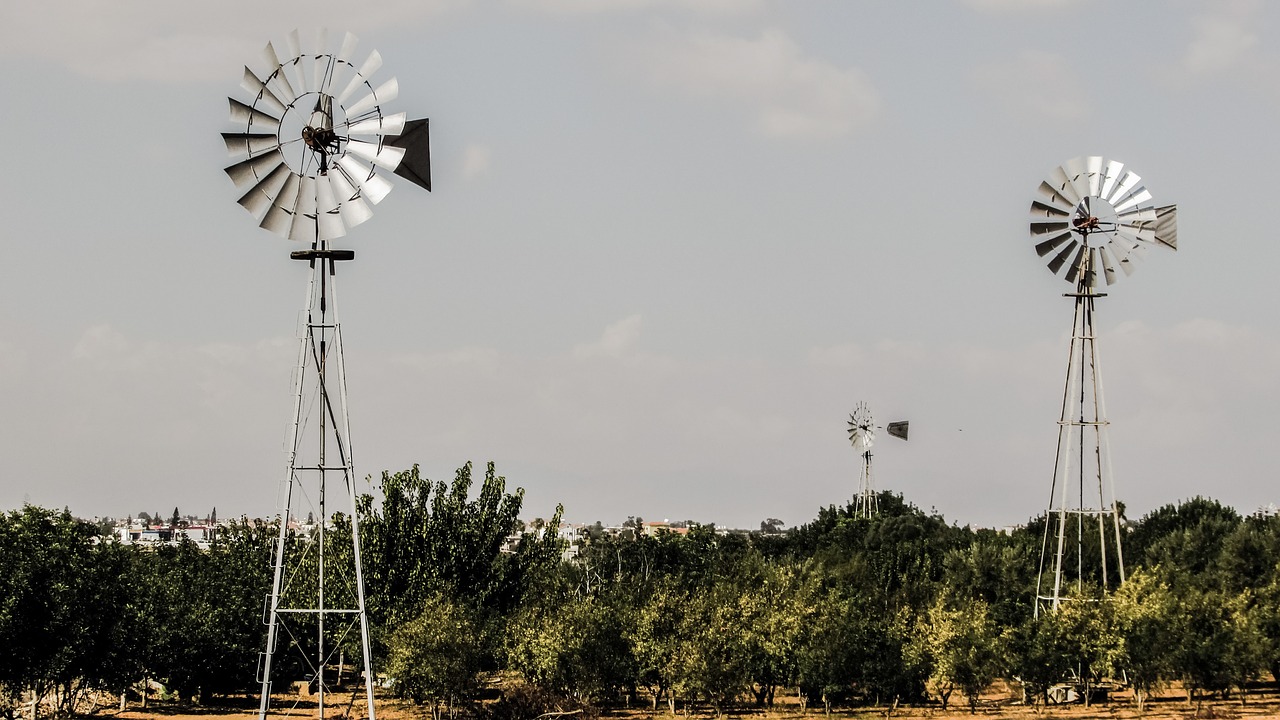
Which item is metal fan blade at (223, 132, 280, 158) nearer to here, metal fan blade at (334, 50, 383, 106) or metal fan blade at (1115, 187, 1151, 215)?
metal fan blade at (334, 50, 383, 106)

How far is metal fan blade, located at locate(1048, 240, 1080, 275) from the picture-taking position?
183 feet

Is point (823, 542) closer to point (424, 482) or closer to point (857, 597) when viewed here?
point (857, 597)

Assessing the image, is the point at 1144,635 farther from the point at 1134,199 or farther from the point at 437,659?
the point at 437,659

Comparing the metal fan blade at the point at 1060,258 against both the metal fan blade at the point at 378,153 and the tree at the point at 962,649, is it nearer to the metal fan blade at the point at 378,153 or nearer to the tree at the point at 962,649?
the tree at the point at 962,649

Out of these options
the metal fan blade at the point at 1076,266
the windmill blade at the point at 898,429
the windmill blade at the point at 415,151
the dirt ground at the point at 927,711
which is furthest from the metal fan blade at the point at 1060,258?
the windmill blade at the point at 898,429

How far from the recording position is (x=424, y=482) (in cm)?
6178

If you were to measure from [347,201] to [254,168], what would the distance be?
2.09m

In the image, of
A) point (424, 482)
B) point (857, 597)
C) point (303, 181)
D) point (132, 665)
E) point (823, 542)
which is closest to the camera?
point (303, 181)

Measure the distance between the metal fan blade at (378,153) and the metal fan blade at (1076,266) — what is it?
107ft

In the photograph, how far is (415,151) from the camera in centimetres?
3225

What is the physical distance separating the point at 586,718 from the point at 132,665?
654 inches

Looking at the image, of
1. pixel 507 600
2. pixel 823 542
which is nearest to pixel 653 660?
pixel 507 600

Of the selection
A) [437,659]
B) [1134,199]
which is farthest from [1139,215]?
[437,659]

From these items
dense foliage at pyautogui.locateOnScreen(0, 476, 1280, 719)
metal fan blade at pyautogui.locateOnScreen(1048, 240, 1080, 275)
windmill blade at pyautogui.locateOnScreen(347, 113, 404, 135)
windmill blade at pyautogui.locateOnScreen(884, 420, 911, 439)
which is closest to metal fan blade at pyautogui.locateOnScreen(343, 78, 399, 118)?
windmill blade at pyautogui.locateOnScreen(347, 113, 404, 135)
